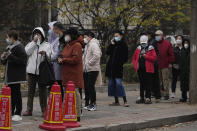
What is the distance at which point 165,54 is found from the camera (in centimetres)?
1339

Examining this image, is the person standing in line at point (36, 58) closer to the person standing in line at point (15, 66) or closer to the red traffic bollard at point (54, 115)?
the person standing in line at point (15, 66)

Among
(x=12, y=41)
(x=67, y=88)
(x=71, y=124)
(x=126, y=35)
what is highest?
(x=126, y=35)

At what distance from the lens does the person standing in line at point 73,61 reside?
9.03 meters

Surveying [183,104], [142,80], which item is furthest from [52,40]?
[183,104]

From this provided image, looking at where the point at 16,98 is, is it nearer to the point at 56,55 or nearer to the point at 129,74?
the point at 56,55

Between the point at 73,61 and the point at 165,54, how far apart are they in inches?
198

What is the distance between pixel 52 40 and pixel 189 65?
4.85 meters

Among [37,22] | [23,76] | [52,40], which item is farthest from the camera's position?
[37,22]

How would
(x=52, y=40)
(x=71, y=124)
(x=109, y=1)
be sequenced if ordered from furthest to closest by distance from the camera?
(x=109, y=1)
(x=52, y=40)
(x=71, y=124)

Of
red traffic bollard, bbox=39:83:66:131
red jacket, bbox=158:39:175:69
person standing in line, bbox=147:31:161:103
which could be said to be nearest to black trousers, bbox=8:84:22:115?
red traffic bollard, bbox=39:83:66:131

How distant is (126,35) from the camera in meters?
19.5

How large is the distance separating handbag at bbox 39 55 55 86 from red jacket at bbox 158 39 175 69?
4.88m

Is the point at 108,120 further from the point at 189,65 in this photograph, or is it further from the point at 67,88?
the point at 189,65

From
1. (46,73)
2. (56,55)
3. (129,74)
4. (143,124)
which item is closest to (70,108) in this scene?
(46,73)
